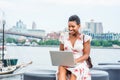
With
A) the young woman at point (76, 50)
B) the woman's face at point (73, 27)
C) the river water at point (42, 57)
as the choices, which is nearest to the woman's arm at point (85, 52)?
the young woman at point (76, 50)

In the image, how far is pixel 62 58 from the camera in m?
3.48

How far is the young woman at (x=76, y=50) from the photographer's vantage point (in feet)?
11.6

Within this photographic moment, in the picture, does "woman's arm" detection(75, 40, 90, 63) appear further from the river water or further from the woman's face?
the river water

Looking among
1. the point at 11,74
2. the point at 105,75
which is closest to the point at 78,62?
the point at 105,75

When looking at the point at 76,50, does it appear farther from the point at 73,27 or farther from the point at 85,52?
the point at 73,27

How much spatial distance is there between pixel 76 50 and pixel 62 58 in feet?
0.50

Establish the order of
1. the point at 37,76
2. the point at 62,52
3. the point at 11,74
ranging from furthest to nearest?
the point at 11,74 → the point at 37,76 → the point at 62,52

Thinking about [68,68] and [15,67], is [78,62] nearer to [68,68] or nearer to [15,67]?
[68,68]

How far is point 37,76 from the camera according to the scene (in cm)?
397

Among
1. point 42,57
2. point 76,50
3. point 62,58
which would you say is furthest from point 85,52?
point 42,57

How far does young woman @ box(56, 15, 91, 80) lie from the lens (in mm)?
3521

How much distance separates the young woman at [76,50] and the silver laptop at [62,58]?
45mm

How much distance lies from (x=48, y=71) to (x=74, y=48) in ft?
2.19

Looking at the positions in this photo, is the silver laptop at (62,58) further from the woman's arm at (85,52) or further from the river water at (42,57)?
the river water at (42,57)
